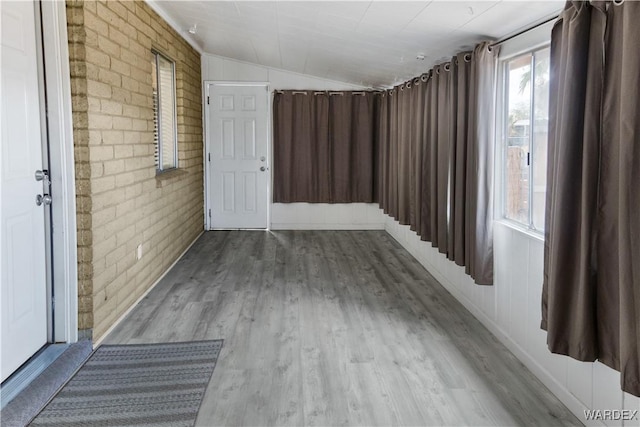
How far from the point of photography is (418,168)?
5418 millimetres

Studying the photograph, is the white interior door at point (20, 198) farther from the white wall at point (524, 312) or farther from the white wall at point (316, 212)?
the white wall at point (316, 212)

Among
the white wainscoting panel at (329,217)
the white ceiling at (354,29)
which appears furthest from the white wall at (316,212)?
the white ceiling at (354,29)

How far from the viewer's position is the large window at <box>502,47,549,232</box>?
324cm

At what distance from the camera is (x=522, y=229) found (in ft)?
11.0

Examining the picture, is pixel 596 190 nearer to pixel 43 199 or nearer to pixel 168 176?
pixel 43 199

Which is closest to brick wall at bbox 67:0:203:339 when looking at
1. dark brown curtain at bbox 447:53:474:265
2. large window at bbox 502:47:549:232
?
dark brown curtain at bbox 447:53:474:265

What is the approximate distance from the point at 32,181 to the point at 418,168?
353 centimetres

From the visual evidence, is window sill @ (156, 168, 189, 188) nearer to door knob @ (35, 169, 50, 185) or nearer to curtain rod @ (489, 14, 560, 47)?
door knob @ (35, 169, 50, 185)

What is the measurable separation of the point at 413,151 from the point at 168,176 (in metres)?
2.51

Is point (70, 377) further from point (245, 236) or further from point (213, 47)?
point (213, 47)

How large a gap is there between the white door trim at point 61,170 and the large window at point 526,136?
9.09ft

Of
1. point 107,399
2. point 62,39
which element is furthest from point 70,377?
point 62,39

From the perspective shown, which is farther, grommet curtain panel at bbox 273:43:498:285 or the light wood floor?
grommet curtain panel at bbox 273:43:498:285

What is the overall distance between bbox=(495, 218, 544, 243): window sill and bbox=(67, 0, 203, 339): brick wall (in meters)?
2.61
